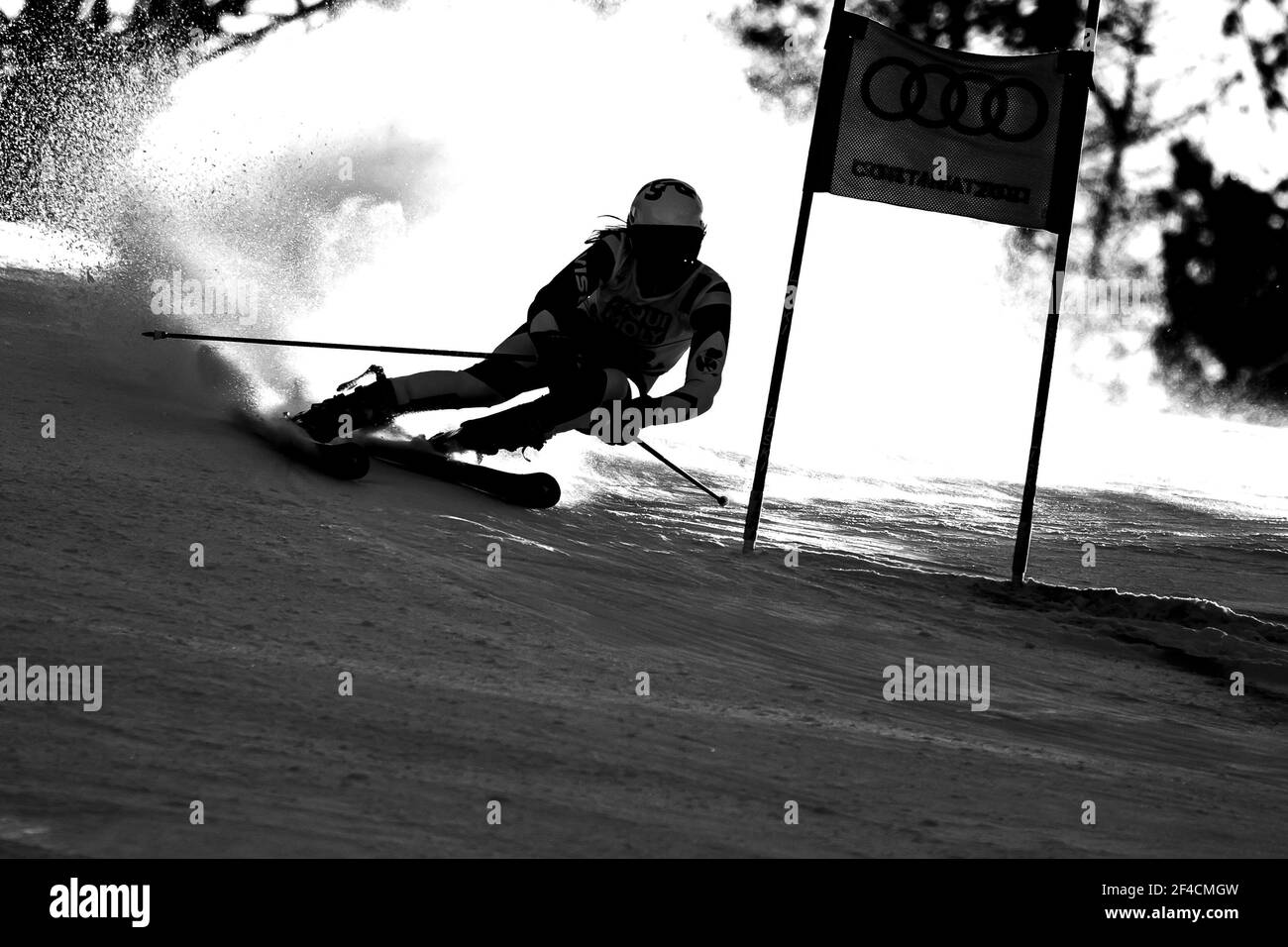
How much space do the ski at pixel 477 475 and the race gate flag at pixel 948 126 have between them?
A: 6.76ft

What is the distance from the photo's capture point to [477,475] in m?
6.46

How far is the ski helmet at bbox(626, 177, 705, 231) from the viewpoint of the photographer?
6863 mm

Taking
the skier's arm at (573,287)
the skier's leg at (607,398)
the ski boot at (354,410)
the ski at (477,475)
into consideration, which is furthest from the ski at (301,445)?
the skier's arm at (573,287)

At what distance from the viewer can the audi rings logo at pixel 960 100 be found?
21.0 ft

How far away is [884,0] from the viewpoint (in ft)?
77.7

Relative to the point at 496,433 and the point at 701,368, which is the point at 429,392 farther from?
the point at 701,368

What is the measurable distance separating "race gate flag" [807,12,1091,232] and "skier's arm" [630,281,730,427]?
96 centimetres
